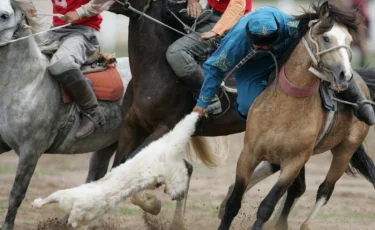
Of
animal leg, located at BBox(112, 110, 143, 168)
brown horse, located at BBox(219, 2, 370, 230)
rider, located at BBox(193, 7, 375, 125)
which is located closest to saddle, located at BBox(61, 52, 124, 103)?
animal leg, located at BBox(112, 110, 143, 168)

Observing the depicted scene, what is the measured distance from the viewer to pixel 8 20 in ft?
25.5

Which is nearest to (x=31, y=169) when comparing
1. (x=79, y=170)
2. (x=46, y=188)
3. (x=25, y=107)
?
(x=25, y=107)

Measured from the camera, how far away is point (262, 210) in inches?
264

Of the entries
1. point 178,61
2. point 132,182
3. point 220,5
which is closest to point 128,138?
point 178,61

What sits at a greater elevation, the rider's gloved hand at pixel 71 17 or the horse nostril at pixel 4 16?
the horse nostril at pixel 4 16

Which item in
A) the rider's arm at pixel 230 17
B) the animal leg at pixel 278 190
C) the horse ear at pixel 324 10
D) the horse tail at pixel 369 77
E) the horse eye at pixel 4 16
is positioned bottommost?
the horse tail at pixel 369 77

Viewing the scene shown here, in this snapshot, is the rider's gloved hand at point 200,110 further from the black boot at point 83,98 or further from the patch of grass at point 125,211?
the patch of grass at point 125,211

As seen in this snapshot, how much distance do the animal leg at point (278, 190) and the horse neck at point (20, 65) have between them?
235cm

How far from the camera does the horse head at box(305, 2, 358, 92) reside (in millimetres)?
6387

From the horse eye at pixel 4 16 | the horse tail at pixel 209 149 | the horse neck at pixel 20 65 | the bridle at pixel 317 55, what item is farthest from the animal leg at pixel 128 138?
the bridle at pixel 317 55

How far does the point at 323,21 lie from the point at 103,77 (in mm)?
2535

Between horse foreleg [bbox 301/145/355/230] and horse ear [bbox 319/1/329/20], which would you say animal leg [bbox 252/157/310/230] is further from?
horse foreleg [bbox 301/145/355/230]

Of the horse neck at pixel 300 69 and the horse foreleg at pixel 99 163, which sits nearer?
the horse neck at pixel 300 69

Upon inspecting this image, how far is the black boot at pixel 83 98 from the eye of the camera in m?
8.03
